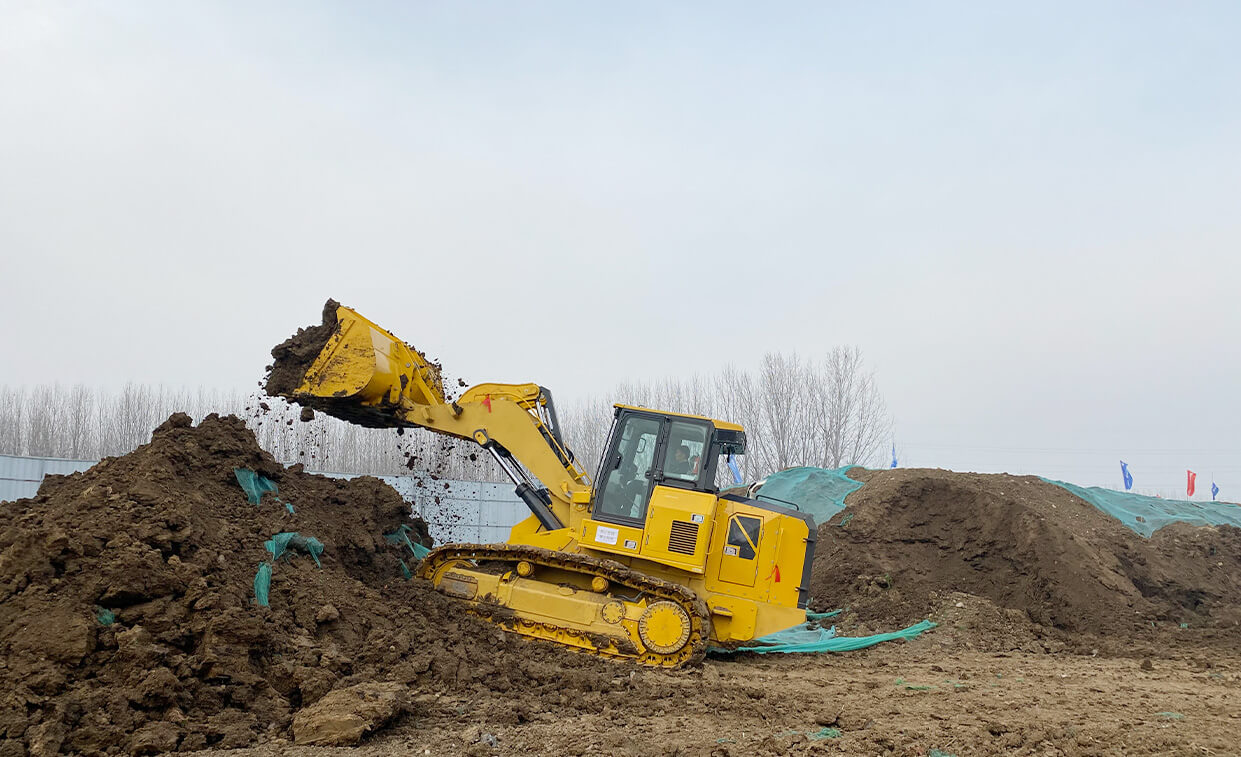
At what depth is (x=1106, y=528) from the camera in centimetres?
1490

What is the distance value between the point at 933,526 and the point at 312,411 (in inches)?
417

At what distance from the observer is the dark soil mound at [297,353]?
855 cm

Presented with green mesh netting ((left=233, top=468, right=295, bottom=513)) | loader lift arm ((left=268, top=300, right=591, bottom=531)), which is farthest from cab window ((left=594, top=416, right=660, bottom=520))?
green mesh netting ((left=233, top=468, right=295, bottom=513))

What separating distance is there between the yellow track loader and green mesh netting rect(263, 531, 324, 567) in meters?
1.39

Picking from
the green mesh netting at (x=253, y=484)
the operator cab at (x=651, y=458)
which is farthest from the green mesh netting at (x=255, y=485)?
the operator cab at (x=651, y=458)

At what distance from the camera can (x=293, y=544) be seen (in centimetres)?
764

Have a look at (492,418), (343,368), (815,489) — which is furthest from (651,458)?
(815,489)

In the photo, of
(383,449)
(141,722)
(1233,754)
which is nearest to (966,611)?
(1233,754)

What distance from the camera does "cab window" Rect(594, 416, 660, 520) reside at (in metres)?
8.96

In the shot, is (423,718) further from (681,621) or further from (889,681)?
(889,681)

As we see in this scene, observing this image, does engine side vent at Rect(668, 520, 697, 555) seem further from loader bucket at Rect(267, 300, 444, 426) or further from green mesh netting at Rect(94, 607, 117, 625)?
green mesh netting at Rect(94, 607, 117, 625)

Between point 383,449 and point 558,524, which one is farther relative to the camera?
point 383,449

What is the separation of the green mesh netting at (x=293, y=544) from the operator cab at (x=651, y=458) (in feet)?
9.10

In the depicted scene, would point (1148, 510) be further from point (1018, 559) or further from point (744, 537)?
point (744, 537)
